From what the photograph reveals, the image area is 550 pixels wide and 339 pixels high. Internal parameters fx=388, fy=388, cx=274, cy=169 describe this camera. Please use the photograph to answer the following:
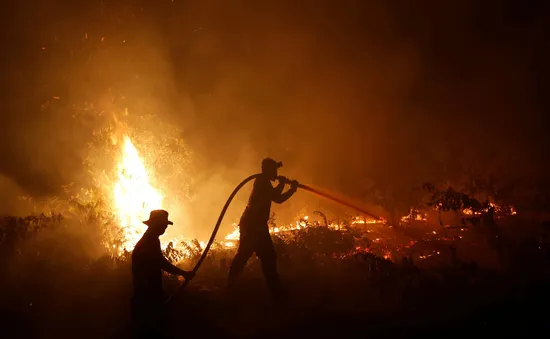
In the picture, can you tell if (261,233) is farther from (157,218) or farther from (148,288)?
(148,288)

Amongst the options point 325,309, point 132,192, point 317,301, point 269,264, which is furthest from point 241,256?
point 132,192

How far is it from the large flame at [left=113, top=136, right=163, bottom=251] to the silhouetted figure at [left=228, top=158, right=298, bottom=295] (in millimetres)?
5917

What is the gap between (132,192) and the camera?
41.8ft

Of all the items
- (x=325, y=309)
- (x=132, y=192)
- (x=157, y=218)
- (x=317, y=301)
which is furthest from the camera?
(x=132, y=192)

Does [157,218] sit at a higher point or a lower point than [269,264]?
higher

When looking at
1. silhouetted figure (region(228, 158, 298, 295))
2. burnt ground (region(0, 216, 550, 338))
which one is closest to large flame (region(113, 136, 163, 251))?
burnt ground (region(0, 216, 550, 338))

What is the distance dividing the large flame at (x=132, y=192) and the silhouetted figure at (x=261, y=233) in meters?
5.92

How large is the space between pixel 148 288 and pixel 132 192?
8422 mm

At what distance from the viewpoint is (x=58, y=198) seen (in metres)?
12.3

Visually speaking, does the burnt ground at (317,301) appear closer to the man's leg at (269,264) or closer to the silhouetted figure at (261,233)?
the man's leg at (269,264)

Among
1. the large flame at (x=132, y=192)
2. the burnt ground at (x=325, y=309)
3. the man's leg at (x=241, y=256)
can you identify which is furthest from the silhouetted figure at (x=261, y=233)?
the large flame at (x=132, y=192)

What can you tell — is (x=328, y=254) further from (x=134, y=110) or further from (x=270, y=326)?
(x=134, y=110)

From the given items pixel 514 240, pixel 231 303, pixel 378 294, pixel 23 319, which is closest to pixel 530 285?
pixel 514 240

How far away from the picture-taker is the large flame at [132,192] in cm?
1217
